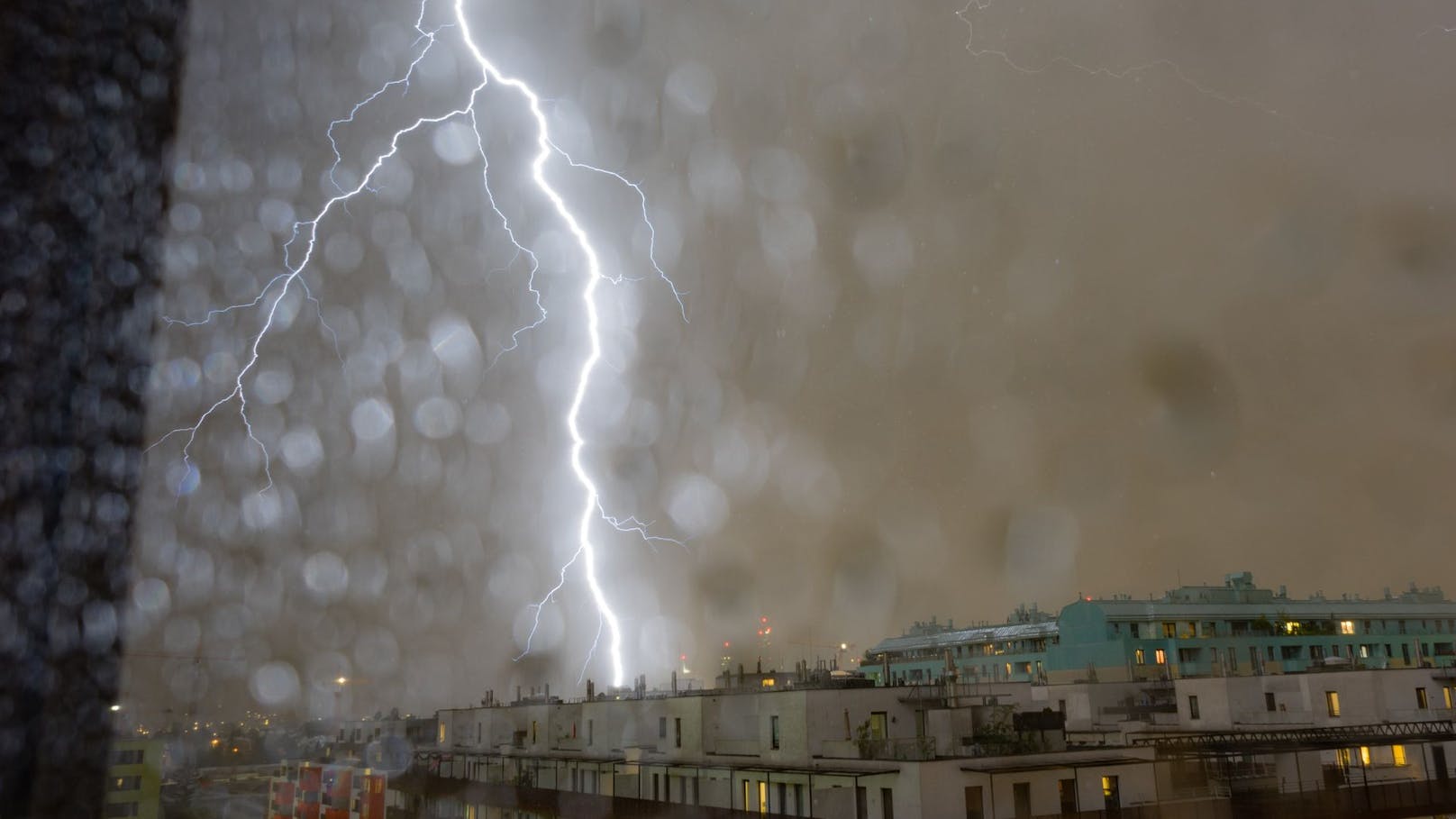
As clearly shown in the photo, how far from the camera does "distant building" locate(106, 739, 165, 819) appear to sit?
0.79 meters

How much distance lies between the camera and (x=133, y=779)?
1.06 meters

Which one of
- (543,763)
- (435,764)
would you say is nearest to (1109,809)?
(543,763)

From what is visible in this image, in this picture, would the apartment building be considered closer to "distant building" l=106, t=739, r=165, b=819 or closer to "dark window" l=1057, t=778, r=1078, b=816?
"dark window" l=1057, t=778, r=1078, b=816

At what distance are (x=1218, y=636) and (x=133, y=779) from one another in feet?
78.7

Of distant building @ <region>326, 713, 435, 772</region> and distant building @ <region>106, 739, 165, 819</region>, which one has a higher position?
distant building @ <region>106, 739, 165, 819</region>

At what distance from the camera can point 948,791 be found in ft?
25.7

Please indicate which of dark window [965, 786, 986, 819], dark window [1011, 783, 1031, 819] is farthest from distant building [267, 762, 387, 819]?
dark window [1011, 783, 1031, 819]

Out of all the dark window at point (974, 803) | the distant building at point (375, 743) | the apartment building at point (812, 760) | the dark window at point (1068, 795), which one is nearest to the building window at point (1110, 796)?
the apartment building at point (812, 760)

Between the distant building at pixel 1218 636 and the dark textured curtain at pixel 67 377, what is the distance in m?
20.2

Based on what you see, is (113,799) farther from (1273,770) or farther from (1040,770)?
(1273,770)

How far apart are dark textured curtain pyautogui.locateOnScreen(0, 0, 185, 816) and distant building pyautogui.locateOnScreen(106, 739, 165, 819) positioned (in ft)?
0.11

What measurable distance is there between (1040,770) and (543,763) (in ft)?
23.9

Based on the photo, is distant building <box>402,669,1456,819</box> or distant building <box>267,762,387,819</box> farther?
distant building <box>402,669,1456,819</box>

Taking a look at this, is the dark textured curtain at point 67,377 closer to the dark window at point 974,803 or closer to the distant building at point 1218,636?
the dark window at point 974,803
